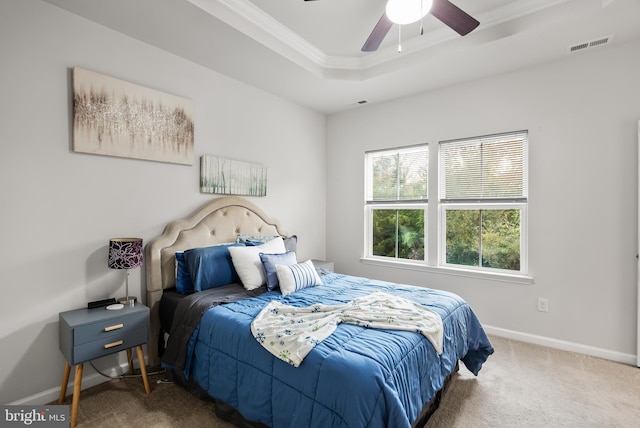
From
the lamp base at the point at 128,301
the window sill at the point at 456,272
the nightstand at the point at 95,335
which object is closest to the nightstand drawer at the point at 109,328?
the nightstand at the point at 95,335

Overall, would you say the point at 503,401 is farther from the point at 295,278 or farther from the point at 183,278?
the point at 183,278

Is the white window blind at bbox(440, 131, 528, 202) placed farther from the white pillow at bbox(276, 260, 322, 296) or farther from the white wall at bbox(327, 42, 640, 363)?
the white pillow at bbox(276, 260, 322, 296)

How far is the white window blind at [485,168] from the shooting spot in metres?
3.14

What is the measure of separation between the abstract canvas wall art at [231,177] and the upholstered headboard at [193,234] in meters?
0.12

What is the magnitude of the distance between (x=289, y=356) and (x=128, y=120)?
219cm

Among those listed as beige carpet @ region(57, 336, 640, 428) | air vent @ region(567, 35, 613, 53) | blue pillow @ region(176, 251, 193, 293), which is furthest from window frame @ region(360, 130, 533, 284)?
blue pillow @ region(176, 251, 193, 293)

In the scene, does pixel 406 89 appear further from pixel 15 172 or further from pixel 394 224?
pixel 15 172

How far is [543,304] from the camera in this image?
2.97 meters

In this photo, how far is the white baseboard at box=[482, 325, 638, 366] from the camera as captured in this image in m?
2.63

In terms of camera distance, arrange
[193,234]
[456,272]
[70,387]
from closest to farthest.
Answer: [70,387]
[193,234]
[456,272]

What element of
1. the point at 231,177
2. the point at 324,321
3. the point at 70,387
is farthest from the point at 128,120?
the point at 324,321

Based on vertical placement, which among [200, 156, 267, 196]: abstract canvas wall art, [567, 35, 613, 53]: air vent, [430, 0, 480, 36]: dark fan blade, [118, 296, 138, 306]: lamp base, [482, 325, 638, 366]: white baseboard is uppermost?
[567, 35, 613, 53]: air vent

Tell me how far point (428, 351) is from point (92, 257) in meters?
2.41

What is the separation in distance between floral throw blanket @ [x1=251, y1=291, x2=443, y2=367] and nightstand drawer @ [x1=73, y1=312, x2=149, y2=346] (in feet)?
2.94
